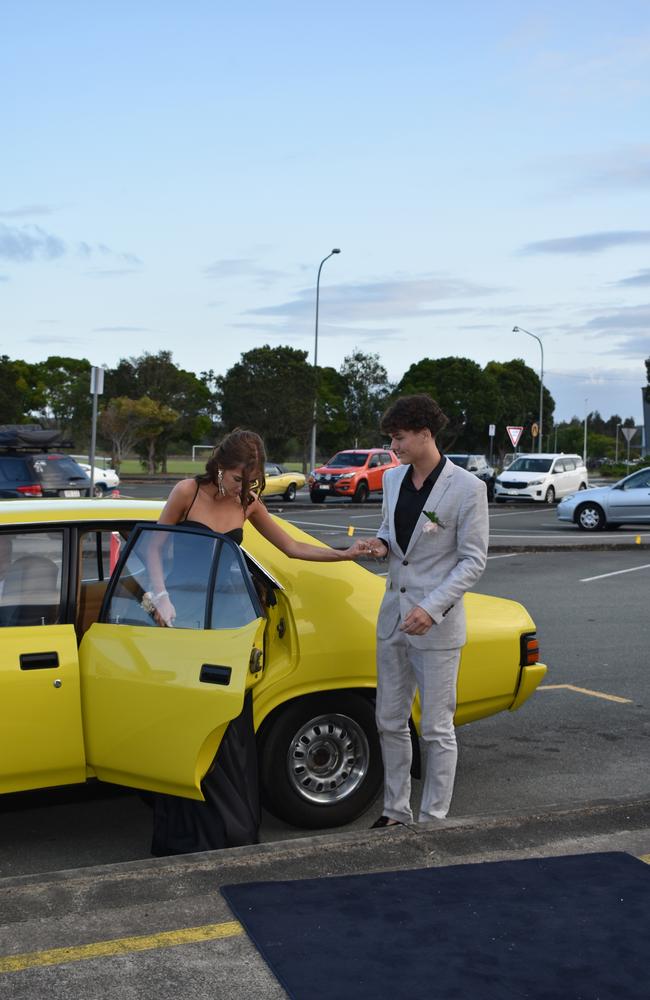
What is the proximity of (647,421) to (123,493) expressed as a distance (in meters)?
54.3

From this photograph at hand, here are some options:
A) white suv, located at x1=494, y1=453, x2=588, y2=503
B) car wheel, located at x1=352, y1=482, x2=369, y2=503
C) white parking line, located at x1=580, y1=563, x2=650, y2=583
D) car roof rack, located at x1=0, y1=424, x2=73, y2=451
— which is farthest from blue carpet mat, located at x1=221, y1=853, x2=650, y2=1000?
white suv, located at x1=494, y1=453, x2=588, y2=503

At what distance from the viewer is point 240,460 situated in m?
4.97

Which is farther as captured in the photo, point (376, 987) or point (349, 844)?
point (349, 844)

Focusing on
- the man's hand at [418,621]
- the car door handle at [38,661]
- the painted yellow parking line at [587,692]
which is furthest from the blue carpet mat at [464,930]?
the painted yellow parking line at [587,692]

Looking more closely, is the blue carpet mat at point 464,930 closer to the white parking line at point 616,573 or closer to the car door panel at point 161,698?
the car door panel at point 161,698

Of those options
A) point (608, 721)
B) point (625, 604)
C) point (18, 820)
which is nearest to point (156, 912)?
point (18, 820)

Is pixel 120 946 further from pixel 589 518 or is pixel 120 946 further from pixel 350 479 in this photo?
pixel 350 479

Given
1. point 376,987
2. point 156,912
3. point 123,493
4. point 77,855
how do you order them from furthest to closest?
point 123,493 < point 77,855 < point 156,912 < point 376,987

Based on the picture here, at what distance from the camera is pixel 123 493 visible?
42.2 m

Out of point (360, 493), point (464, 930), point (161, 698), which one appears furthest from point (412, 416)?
point (360, 493)

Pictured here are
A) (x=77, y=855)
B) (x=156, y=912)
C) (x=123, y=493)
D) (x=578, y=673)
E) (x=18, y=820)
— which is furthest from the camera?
(x=123, y=493)

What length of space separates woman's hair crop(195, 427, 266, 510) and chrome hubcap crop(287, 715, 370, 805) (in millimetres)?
1031

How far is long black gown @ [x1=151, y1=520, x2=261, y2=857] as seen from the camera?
4.48 meters

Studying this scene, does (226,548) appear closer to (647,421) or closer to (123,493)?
(123,493)
